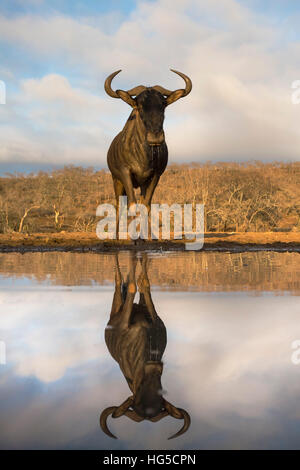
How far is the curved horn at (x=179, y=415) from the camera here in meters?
1.70

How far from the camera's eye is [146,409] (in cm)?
189

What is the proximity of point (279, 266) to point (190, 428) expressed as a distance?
5892mm

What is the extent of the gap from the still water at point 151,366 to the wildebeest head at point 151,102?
15.5 ft

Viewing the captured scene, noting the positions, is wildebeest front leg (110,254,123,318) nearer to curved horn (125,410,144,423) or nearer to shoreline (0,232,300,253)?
curved horn (125,410,144,423)

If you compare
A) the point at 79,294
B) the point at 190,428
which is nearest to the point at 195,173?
the point at 79,294

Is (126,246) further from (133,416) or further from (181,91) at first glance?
(133,416)

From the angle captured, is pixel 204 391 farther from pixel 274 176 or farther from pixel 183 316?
pixel 274 176

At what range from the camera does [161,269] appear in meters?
7.04

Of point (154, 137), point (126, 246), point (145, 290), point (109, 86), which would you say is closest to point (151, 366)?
point (145, 290)

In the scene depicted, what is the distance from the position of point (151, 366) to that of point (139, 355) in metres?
0.19

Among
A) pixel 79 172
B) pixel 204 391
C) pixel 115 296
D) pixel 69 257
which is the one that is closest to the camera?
pixel 204 391

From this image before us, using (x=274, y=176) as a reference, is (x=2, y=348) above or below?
below

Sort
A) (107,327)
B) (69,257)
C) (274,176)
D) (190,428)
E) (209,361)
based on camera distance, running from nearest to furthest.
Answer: (190,428), (209,361), (107,327), (69,257), (274,176)

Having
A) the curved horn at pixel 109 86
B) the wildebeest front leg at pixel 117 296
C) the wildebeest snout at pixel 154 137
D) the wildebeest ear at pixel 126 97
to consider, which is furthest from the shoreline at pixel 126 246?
the wildebeest front leg at pixel 117 296
